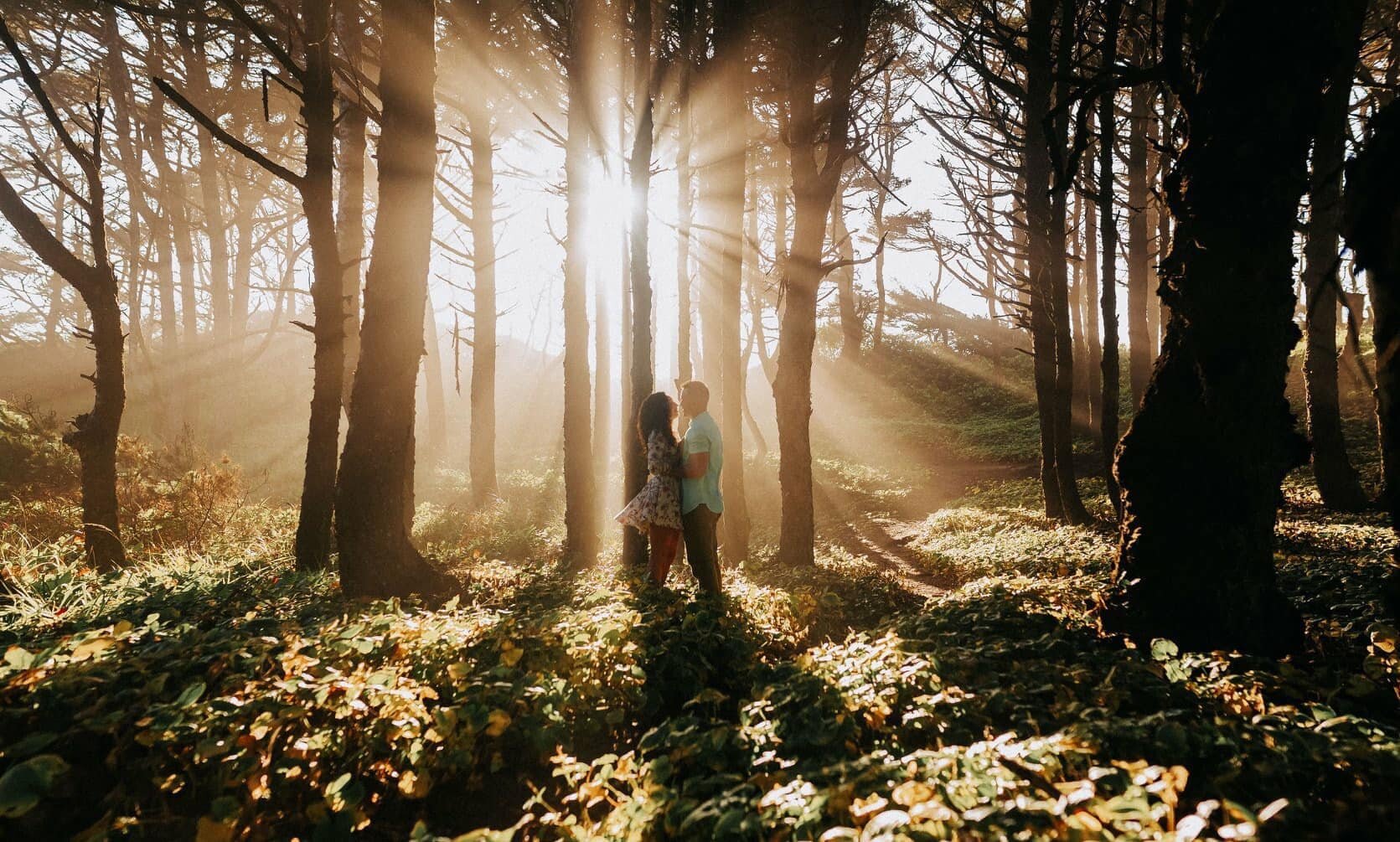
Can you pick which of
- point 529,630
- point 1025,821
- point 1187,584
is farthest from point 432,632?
point 1187,584

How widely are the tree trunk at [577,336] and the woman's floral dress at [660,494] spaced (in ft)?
11.3

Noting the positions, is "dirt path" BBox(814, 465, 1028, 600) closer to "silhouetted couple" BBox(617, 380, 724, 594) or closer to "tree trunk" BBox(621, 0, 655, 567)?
"silhouetted couple" BBox(617, 380, 724, 594)

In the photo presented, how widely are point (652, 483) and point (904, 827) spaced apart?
3.99 meters

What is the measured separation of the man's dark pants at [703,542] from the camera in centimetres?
538

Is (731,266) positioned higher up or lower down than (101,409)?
higher up

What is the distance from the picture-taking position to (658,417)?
558cm

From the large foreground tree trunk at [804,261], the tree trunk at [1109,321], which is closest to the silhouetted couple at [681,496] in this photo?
the large foreground tree trunk at [804,261]

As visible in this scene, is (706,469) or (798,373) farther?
(798,373)

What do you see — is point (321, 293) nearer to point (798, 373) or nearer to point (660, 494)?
point (660, 494)

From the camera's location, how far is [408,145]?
20.1 feet

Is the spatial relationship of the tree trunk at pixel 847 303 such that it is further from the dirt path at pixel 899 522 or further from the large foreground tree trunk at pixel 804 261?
the large foreground tree trunk at pixel 804 261

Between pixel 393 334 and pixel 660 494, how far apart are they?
297 cm

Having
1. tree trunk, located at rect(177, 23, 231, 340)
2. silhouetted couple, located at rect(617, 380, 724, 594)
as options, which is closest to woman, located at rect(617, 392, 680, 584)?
silhouetted couple, located at rect(617, 380, 724, 594)

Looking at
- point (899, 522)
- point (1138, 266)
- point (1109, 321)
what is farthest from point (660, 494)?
point (1138, 266)
